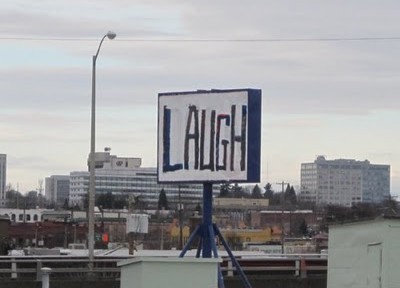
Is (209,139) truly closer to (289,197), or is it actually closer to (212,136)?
(212,136)

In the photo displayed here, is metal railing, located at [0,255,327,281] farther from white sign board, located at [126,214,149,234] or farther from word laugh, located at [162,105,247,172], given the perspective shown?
word laugh, located at [162,105,247,172]

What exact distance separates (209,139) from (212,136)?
0.27ft

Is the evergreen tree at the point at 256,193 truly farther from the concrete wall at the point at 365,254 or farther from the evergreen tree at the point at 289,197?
the concrete wall at the point at 365,254

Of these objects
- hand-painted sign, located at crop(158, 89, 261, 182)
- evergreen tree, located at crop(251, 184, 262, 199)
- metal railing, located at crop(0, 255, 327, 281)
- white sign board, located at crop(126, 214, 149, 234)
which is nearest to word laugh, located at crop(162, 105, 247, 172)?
hand-painted sign, located at crop(158, 89, 261, 182)

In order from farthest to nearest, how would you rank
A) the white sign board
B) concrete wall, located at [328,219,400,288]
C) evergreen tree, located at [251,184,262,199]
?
evergreen tree, located at [251,184,262,199], the white sign board, concrete wall, located at [328,219,400,288]

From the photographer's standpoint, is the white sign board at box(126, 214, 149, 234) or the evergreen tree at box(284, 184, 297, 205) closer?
the white sign board at box(126, 214, 149, 234)

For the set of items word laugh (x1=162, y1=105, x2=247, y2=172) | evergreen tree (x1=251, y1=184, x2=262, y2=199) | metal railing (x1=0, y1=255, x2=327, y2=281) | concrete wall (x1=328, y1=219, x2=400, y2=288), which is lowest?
metal railing (x1=0, y1=255, x2=327, y2=281)

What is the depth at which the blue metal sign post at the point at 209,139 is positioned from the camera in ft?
71.6

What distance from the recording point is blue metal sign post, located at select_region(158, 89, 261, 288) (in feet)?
71.6

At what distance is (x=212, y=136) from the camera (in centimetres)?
2181

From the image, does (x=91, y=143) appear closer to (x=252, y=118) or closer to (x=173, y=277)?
(x=252, y=118)

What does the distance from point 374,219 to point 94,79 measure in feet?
69.8

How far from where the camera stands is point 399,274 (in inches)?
747

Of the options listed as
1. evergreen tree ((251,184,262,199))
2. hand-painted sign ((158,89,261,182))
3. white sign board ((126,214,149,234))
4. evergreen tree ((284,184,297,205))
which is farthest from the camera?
evergreen tree ((251,184,262,199))
